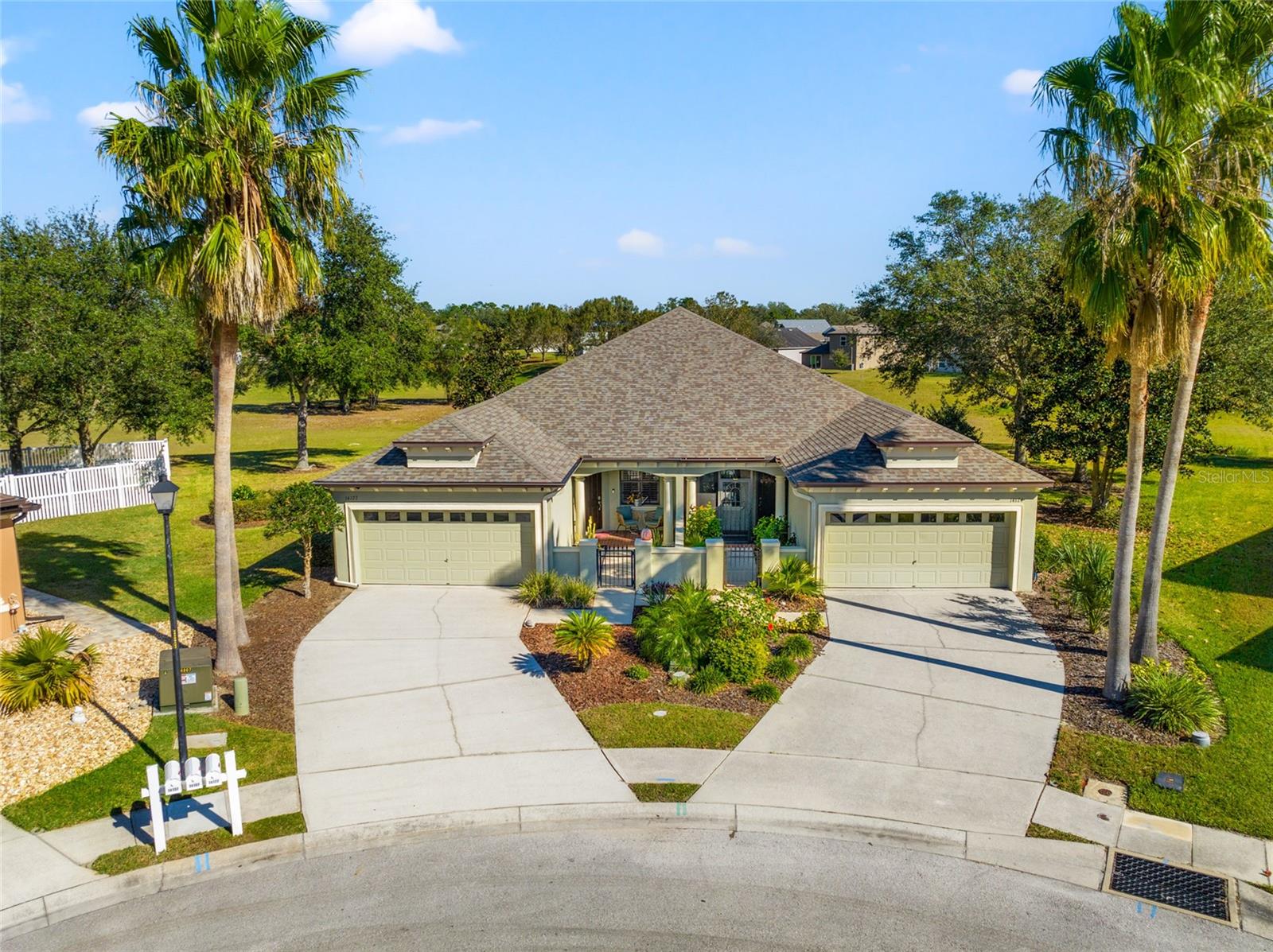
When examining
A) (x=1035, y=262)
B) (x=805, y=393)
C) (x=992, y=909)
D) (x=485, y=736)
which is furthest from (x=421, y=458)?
(x=1035, y=262)

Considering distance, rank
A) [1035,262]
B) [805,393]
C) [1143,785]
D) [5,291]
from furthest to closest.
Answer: [1035,262], [5,291], [805,393], [1143,785]

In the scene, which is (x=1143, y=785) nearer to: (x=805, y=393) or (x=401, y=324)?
(x=805, y=393)

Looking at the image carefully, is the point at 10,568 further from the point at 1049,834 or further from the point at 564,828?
the point at 1049,834

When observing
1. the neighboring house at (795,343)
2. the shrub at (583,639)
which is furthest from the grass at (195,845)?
the neighboring house at (795,343)

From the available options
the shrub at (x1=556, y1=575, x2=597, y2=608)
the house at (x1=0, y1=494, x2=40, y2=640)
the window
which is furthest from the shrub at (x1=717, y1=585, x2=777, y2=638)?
the house at (x1=0, y1=494, x2=40, y2=640)

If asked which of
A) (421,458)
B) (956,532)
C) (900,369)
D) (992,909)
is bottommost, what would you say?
(992,909)

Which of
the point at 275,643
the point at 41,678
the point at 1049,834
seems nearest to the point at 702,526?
the point at 275,643

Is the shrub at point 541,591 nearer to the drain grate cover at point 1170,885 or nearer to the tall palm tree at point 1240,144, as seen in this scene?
the drain grate cover at point 1170,885
